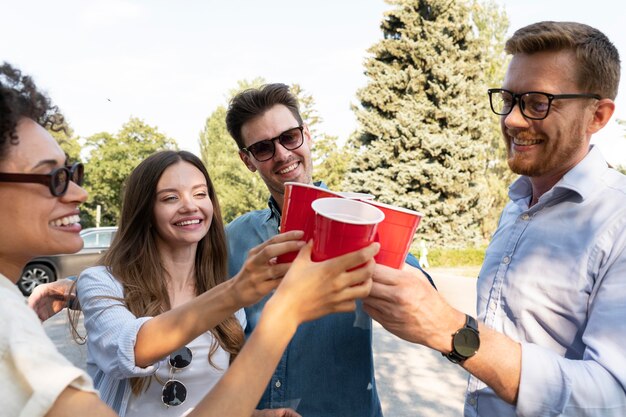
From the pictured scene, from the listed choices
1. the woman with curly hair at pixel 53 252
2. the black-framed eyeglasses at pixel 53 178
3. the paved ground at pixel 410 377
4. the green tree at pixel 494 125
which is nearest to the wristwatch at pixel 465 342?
the woman with curly hair at pixel 53 252

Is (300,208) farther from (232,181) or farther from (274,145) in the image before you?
(232,181)

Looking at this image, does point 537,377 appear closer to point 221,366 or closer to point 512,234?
point 512,234

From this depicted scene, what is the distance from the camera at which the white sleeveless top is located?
7.45 feet

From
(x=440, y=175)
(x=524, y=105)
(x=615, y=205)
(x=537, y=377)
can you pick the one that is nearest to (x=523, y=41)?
(x=524, y=105)

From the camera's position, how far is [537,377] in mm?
1710

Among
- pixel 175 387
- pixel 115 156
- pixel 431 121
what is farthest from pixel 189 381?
pixel 115 156

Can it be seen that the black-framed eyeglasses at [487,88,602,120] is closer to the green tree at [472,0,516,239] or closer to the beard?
the beard

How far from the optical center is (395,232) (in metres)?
1.51

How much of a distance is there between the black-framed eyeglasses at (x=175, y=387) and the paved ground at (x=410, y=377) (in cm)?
280

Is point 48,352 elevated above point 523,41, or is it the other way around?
point 523,41

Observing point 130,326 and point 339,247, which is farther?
point 130,326

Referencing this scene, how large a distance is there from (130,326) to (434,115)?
77.9 feet

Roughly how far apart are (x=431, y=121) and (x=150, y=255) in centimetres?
2317

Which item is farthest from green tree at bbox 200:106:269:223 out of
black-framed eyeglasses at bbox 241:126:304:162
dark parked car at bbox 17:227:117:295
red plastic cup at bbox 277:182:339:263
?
red plastic cup at bbox 277:182:339:263
